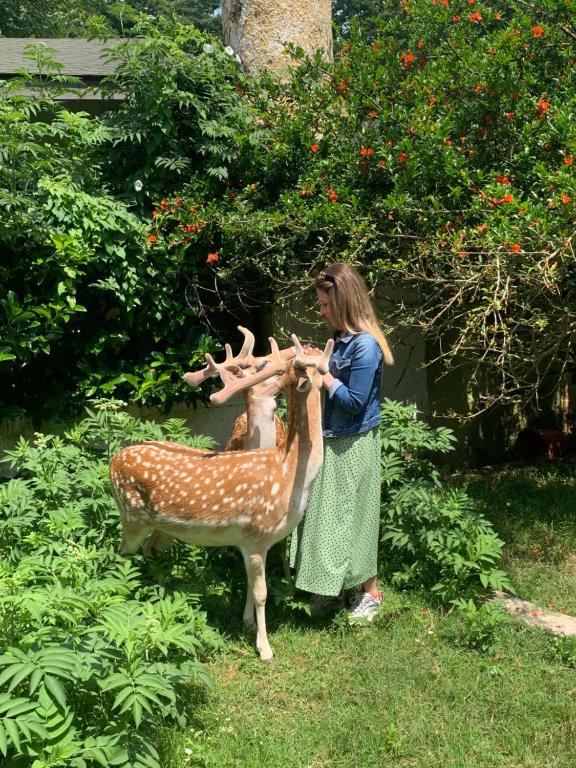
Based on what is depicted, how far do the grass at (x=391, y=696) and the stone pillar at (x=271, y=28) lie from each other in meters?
5.35

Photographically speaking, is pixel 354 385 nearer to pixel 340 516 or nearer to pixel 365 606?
pixel 340 516

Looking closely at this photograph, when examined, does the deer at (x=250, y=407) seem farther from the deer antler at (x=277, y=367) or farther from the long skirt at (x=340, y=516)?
the long skirt at (x=340, y=516)

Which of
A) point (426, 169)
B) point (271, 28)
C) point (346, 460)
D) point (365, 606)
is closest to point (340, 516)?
point (346, 460)

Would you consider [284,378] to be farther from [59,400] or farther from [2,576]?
[59,400]

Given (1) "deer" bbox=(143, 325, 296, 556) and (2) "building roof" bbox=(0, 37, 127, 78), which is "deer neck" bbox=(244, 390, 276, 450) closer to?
(1) "deer" bbox=(143, 325, 296, 556)

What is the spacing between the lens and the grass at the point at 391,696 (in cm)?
348

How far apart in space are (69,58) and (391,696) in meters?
7.77

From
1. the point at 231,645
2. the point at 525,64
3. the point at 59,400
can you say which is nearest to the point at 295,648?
the point at 231,645

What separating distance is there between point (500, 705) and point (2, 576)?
242 centimetres

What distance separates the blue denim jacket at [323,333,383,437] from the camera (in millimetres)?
4199

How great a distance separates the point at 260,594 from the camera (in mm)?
4199

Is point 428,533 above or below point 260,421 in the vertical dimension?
below

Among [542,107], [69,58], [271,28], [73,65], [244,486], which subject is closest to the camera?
[244,486]

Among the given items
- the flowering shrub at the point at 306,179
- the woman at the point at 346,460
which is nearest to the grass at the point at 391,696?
the woman at the point at 346,460
